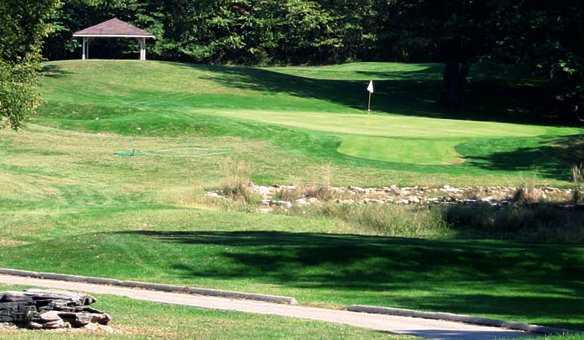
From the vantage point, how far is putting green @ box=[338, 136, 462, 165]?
42.1 metres

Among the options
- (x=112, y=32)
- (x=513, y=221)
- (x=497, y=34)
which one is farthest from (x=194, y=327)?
(x=112, y=32)

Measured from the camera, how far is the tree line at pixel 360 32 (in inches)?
2194

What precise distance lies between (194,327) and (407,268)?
7365 millimetres

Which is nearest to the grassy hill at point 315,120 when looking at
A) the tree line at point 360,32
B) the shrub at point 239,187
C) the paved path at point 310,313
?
the shrub at point 239,187

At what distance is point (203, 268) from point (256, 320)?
5946mm

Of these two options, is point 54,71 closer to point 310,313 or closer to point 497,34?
point 497,34

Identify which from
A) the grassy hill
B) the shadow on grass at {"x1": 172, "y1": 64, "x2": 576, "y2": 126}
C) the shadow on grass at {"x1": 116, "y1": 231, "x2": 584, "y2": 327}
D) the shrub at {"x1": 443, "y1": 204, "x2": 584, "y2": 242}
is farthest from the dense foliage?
the shadow on grass at {"x1": 116, "y1": 231, "x2": 584, "y2": 327}

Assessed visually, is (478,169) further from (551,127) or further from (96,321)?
(96,321)

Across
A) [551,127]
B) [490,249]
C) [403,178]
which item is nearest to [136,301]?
[490,249]

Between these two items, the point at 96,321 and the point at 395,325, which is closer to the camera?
the point at 96,321

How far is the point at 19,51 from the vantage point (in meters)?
27.5

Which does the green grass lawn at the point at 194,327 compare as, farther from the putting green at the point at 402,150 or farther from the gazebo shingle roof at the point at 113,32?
the gazebo shingle roof at the point at 113,32

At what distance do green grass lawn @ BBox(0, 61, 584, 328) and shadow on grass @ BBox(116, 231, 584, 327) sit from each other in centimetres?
4

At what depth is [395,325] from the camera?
54.3 ft
